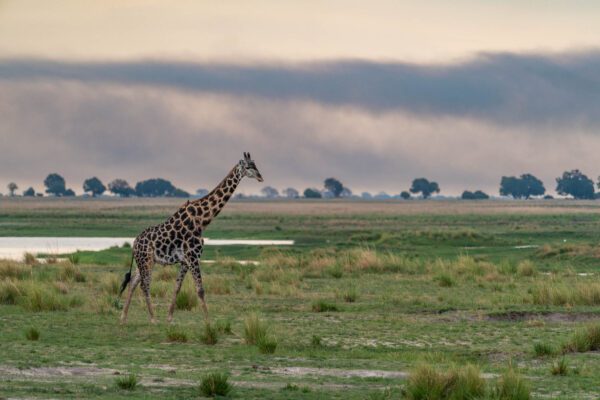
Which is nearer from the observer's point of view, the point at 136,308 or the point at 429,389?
the point at 429,389

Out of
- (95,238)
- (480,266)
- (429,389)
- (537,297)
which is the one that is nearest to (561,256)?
(480,266)

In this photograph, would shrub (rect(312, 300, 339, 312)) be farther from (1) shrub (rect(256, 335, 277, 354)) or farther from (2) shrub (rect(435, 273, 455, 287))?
(2) shrub (rect(435, 273, 455, 287))

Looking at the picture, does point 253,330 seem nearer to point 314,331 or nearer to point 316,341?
point 316,341

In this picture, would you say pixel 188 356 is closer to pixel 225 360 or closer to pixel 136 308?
pixel 225 360

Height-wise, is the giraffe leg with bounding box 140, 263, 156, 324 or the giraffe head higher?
the giraffe head

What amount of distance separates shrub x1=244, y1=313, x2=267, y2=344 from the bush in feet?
17.0

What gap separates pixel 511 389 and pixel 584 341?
19.0ft

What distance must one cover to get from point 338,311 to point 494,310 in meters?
3.44

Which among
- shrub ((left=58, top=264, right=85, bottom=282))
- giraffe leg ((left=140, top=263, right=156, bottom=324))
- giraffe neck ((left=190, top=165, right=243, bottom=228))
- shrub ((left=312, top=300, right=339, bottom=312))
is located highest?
giraffe neck ((left=190, top=165, right=243, bottom=228))

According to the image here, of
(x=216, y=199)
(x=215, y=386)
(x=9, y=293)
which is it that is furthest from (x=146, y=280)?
(x=215, y=386)

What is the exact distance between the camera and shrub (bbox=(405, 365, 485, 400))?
45.2ft

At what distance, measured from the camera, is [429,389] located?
45.3ft

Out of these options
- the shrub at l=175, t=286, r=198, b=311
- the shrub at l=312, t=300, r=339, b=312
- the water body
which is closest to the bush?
the shrub at l=175, t=286, r=198, b=311

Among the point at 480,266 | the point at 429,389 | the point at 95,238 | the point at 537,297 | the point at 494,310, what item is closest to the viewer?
the point at 429,389
